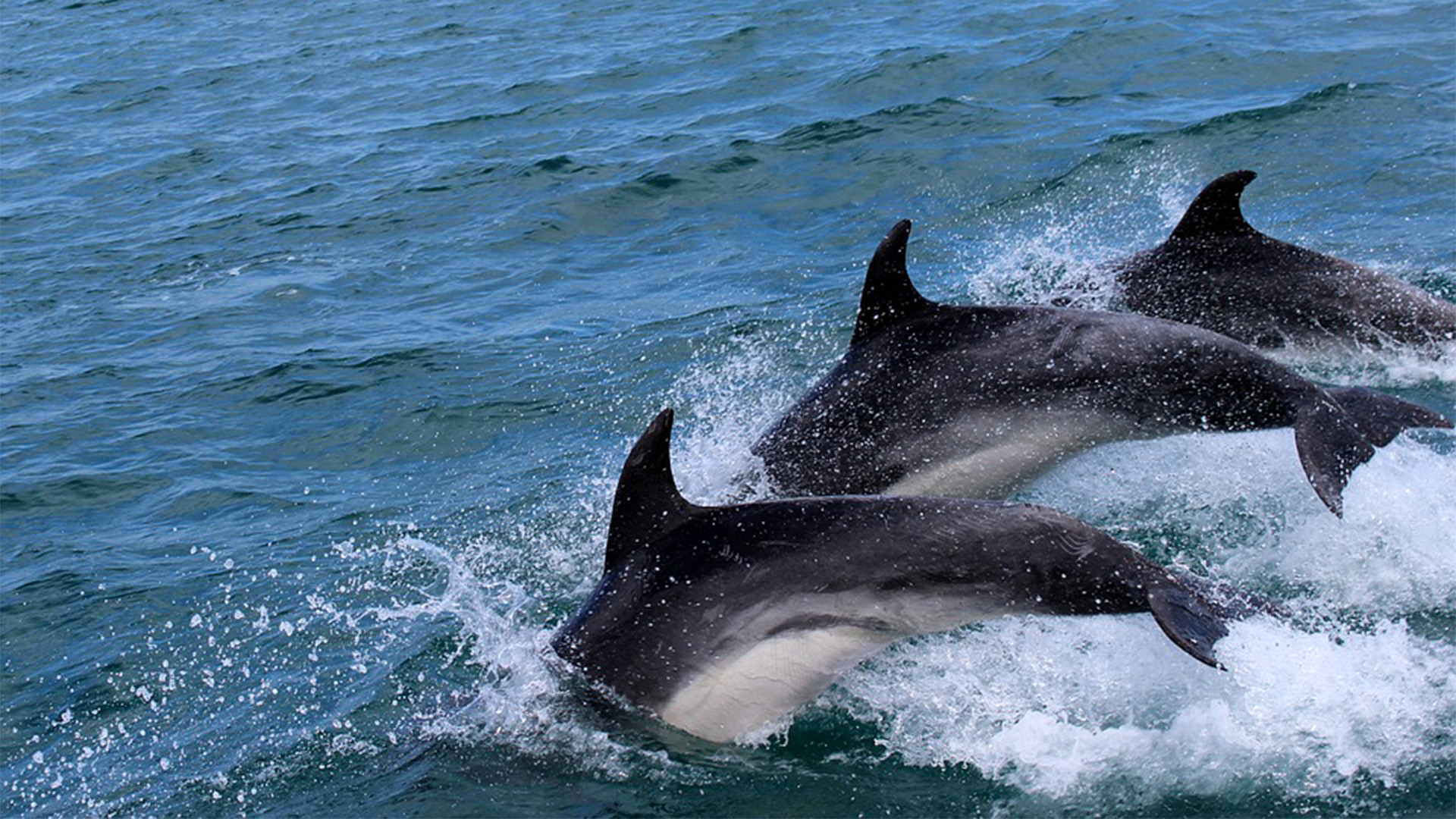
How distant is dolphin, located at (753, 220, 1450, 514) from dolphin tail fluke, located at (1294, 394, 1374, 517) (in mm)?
33

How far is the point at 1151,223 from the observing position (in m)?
14.8

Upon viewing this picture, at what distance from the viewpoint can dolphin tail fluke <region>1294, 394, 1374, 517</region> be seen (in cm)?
843

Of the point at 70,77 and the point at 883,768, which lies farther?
the point at 70,77

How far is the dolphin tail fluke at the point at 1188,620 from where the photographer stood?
20.9 feet

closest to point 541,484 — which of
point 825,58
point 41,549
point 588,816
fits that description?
point 41,549

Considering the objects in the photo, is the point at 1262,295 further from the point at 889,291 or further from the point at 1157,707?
the point at 1157,707

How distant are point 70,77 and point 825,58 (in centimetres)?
1354

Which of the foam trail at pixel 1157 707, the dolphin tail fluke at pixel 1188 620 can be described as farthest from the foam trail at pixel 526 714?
the dolphin tail fluke at pixel 1188 620

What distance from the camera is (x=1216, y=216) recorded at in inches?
435

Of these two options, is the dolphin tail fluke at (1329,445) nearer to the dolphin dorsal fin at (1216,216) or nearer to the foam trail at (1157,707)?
the foam trail at (1157,707)

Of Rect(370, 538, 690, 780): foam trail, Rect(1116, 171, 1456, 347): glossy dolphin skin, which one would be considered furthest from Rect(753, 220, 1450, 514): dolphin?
Rect(370, 538, 690, 780): foam trail

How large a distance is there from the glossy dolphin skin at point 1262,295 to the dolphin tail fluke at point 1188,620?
4.60 meters

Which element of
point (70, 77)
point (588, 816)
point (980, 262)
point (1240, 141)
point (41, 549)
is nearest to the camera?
point (588, 816)

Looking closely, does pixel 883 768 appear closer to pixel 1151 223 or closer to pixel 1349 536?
pixel 1349 536
